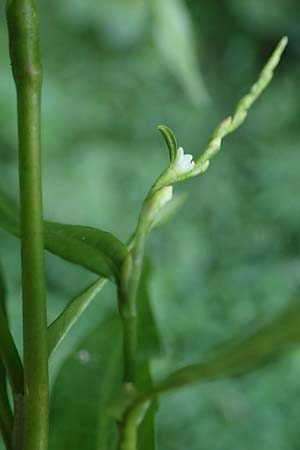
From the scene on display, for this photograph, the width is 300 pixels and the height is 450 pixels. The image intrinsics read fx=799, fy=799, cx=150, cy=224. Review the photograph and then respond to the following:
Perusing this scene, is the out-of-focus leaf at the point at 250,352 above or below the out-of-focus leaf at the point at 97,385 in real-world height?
above

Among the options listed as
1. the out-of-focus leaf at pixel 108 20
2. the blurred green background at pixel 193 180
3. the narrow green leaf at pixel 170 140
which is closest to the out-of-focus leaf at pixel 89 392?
the narrow green leaf at pixel 170 140

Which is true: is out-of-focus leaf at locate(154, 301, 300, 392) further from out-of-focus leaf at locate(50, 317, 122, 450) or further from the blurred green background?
the blurred green background

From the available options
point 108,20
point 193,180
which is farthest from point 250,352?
point 108,20

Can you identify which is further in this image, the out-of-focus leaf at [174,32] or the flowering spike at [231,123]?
the out-of-focus leaf at [174,32]

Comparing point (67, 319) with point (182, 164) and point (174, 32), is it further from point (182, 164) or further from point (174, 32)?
point (174, 32)

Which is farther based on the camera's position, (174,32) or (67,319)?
(174,32)

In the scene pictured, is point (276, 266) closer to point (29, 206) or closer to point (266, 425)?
point (266, 425)

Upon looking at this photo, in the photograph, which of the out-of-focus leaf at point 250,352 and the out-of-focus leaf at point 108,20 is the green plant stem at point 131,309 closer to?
the out-of-focus leaf at point 250,352
